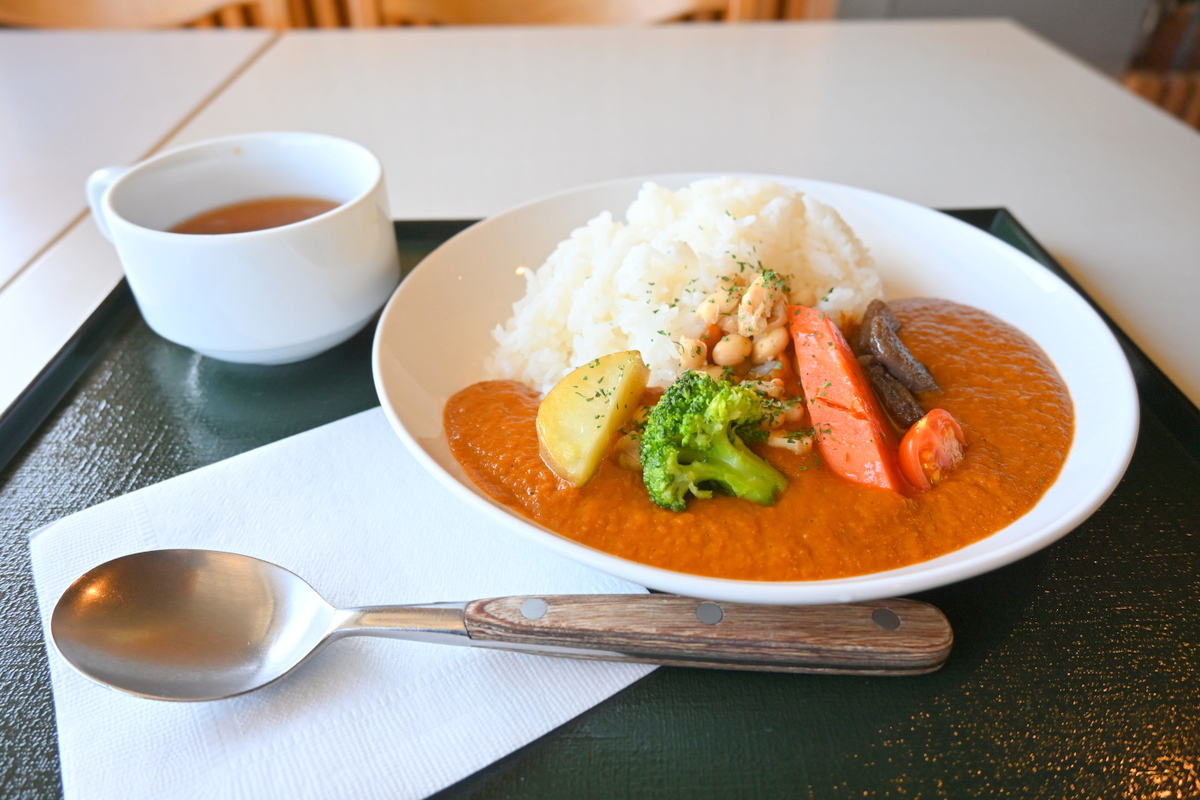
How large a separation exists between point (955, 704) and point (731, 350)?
87cm

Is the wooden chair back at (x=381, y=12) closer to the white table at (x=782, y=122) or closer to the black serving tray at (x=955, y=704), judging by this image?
the white table at (x=782, y=122)

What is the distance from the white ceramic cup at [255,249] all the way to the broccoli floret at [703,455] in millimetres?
865

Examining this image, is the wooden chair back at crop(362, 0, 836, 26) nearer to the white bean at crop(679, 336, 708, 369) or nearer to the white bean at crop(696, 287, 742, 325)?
the white bean at crop(696, 287, 742, 325)

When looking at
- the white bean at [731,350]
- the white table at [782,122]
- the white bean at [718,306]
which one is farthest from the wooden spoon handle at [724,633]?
the white table at [782,122]

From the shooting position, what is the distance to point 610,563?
46.6 inches

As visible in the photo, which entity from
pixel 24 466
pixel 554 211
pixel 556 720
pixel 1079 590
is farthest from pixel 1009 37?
pixel 24 466

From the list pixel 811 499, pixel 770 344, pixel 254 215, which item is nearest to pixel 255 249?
pixel 254 215

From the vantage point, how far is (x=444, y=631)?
Answer: 122 cm

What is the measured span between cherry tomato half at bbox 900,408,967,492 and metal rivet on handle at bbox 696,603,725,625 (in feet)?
1.74

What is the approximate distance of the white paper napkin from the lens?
1.09m

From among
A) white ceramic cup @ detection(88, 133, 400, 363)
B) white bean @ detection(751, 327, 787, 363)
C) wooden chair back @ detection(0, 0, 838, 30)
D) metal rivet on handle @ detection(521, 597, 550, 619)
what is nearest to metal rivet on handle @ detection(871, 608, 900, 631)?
metal rivet on handle @ detection(521, 597, 550, 619)

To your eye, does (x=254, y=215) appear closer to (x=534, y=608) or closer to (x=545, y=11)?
(x=534, y=608)

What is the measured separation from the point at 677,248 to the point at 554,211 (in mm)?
484

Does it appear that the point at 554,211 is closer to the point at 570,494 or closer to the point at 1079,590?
the point at 570,494
